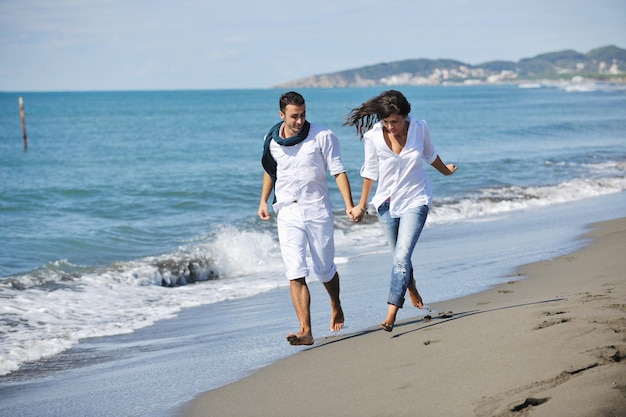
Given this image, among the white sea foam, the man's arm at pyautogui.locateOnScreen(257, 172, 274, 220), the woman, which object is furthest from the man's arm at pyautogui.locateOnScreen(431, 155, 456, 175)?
the white sea foam

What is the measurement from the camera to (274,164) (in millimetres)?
6254

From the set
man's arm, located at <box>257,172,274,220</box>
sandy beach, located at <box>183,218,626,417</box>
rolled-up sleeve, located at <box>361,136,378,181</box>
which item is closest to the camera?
sandy beach, located at <box>183,218,626,417</box>

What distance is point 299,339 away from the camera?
20.1 feet

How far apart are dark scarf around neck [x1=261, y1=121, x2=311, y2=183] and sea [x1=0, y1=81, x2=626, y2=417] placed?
461 millimetres

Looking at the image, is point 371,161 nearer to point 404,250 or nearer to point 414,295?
point 404,250

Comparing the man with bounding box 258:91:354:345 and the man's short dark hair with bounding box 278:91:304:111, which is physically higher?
the man's short dark hair with bounding box 278:91:304:111

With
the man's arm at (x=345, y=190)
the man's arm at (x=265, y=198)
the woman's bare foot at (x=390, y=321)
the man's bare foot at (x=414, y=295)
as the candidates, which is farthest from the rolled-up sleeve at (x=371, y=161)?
the man's bare foot at (x=414, y=295)

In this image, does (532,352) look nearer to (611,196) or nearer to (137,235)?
(137,235)

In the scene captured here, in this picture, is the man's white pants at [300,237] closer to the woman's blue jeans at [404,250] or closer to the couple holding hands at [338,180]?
the couple holding hands at [338,180]

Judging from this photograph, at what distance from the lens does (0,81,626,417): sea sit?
6.23 m

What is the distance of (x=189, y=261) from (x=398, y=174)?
6.89 meters

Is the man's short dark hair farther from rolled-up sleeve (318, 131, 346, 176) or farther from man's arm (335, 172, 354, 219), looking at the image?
man's arm (335, 172, 354, 219)

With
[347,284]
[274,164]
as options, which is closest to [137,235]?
[347,284]

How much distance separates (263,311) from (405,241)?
2839 millimetres
